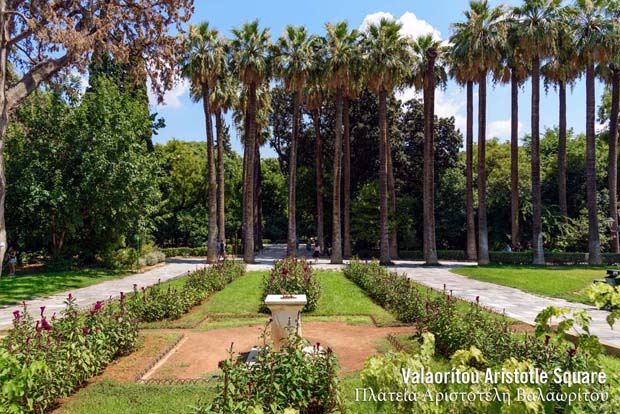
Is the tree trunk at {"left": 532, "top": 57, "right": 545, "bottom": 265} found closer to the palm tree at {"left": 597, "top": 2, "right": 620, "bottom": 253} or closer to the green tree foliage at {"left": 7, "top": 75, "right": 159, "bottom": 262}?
the palm tree at {"left": 597, "top": 2, "right": 620, "bottom": 253}

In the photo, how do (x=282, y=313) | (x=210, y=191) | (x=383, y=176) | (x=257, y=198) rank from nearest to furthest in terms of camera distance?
(x=282, y=313), (x=383, y=176), (x=210, y=191), (x=257, y=198)

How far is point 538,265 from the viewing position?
2475cm

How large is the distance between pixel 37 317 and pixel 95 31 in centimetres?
917

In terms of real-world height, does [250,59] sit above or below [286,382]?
above

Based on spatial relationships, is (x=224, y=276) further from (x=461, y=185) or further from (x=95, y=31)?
(x=461, y=185)

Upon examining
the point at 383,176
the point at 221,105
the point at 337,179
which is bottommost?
the point at 337,179

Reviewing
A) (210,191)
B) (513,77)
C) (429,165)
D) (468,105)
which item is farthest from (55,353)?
(513,77)

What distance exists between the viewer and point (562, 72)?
91.7ft

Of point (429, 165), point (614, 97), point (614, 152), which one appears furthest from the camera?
point (614, 97)

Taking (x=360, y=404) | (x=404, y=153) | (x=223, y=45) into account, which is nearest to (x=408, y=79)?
(x=404, y=153)

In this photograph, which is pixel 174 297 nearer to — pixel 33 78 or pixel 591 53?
pixel 33 78

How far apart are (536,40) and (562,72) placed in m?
5.63

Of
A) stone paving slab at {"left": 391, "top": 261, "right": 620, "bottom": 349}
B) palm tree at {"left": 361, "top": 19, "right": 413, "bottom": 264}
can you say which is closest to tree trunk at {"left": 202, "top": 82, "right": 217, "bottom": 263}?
palm tree at {"left": 361, "top": 19, "right": 413, "bottom": 264}

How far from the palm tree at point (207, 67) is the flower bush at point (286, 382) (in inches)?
885
